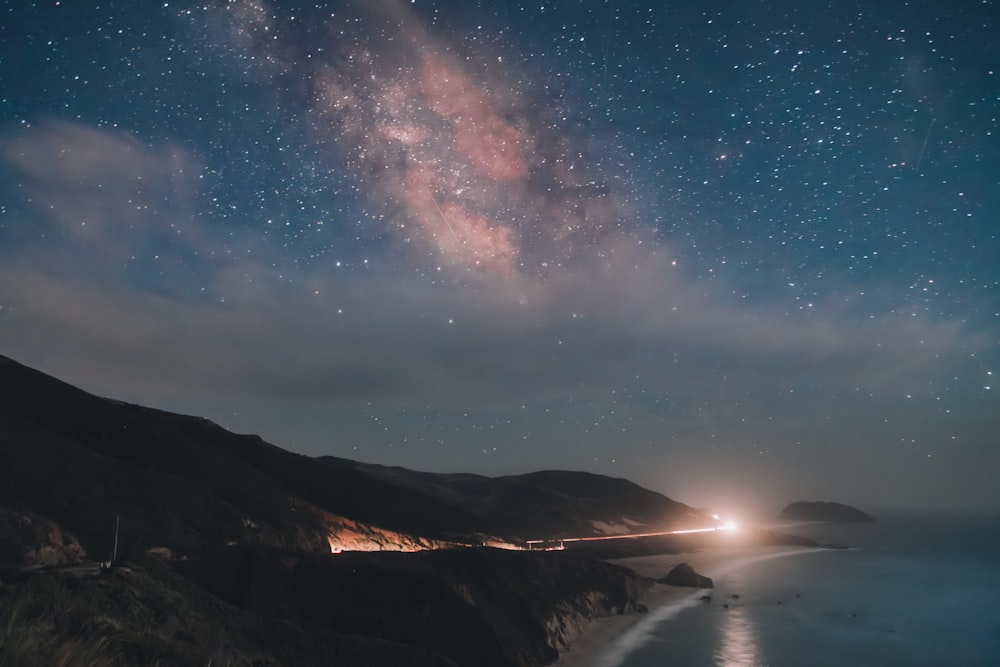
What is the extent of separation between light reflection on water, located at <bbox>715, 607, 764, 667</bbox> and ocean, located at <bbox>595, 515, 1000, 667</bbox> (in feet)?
0.30

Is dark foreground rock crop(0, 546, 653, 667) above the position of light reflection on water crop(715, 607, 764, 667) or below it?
above

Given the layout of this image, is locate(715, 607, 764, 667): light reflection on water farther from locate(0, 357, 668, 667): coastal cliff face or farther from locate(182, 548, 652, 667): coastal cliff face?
locate(182, 548, 652, 667): coastal cliff face

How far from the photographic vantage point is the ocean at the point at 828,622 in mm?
39094

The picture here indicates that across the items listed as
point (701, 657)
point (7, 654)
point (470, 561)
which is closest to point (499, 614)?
point (470, 561)

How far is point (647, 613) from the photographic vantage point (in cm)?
4962

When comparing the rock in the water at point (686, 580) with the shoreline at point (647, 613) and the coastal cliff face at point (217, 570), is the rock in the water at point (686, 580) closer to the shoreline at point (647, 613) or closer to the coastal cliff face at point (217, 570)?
the shoreline at point (647, 613)

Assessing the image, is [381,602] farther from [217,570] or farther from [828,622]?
[828,622]

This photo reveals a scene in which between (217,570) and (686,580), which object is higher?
(217,570)

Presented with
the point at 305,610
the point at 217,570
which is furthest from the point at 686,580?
the point at 217,570

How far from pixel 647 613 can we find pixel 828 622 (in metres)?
16.8

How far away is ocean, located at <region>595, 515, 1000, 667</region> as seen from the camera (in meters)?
39.1

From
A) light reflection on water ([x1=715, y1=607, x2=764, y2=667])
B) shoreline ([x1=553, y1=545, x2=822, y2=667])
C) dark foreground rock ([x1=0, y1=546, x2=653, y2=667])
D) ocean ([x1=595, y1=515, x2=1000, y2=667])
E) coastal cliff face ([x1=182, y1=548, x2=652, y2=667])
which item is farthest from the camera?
ocean ([x1=595, y1=515, x2=1000, y2=667])

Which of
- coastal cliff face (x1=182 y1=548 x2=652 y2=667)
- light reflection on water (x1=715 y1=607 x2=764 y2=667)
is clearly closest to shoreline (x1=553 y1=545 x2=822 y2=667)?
coastal cliff face (x1=182 y1=548 x2=652 y2=667)

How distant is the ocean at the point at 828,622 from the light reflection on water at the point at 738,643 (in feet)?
0.30
